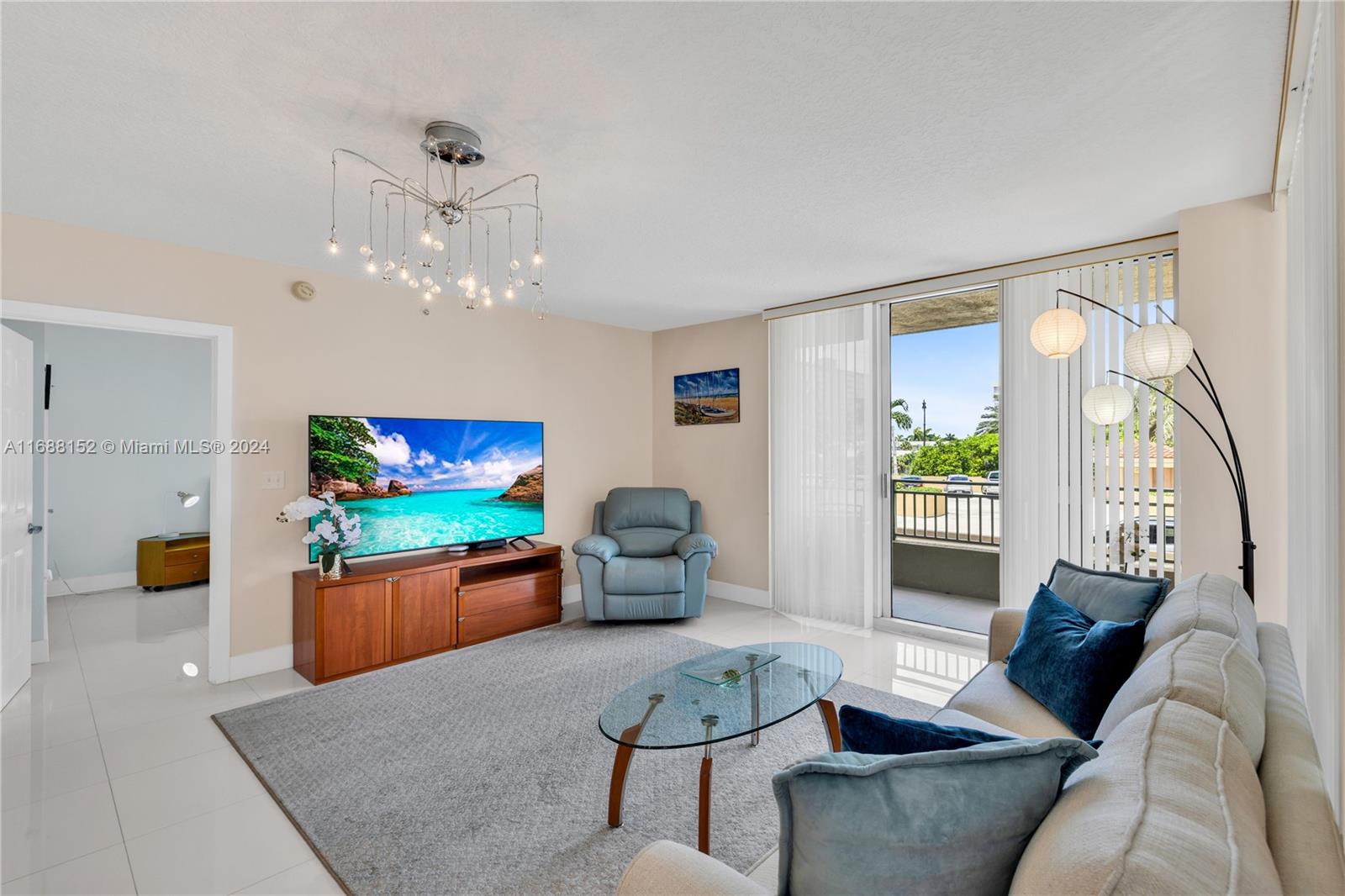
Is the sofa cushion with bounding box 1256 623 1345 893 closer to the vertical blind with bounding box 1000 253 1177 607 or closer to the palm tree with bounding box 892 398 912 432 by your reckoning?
the vertical blind with bounding box 1000 253 1177 607

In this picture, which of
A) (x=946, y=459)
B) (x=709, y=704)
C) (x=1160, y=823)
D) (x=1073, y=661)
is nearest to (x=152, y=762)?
(x=709, y=704)

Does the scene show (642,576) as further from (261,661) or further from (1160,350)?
(1160,350)

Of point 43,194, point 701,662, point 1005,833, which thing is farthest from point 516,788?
point 43,194

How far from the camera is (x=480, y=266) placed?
4016 mm

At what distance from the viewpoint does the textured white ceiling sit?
174 centimetres

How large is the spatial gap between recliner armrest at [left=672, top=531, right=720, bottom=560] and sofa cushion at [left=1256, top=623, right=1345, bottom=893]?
379 centimetres

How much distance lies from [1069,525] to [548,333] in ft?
13.3

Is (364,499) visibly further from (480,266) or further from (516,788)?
(516,788)

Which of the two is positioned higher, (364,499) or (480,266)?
(480,266)

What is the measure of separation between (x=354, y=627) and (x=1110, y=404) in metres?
4.35

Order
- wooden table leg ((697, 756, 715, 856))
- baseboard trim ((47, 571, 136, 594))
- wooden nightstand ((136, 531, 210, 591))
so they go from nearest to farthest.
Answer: wooden table leg ((697, 756, 715, 856)) → baseboard trim ((47, 571, 136, 594)) → wooden nightstand ((136, 531, 210, 591))

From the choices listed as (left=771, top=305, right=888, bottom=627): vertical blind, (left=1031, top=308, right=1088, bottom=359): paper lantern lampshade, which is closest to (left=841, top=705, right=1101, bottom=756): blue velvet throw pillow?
(left=1031, top=308, right=1088, bottom=359): paper lantern lampshade

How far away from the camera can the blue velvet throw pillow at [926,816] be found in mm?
957

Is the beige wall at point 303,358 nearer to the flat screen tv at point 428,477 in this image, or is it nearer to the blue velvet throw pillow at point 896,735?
the flat screen tv at point 428,477
